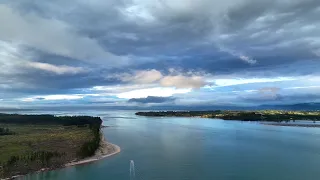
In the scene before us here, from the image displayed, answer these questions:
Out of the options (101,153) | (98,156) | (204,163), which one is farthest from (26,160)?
(204,163)

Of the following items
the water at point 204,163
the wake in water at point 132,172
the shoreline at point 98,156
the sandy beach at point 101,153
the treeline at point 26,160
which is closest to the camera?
the wake in water at point 132,172

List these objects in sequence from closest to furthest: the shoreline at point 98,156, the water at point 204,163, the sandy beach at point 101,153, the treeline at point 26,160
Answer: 1. the water at point 204,163
2. the treeline at point 26,160
3. the shoreline at point 98,156
4. the sandy beach at point 101,153

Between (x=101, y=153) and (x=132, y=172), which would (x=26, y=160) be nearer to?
(x=101, y=153)

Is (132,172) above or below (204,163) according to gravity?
below

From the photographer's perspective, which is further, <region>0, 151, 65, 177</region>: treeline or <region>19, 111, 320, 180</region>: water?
<region>0, 151, 65, 177</region>: treeline

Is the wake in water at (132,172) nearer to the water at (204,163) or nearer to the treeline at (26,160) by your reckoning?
the water at (204,163)

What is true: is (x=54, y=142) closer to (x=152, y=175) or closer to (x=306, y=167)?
(x=152, y=175)

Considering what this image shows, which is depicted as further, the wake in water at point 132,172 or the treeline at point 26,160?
the treeline at point 26,160

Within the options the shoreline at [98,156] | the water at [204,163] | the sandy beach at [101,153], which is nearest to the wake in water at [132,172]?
the water at [204,163]

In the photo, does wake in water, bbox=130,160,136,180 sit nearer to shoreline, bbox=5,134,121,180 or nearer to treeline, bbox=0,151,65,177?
shoreline, bbox=5,134,121,180

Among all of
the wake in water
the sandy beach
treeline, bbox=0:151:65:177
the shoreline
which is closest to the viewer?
the wake in water

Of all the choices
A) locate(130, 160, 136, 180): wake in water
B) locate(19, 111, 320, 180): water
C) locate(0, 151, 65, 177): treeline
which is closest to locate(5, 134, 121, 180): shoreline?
locate(19, 111, 320, 180): water

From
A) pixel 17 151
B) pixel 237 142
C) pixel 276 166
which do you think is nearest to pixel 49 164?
pixel 17 151
